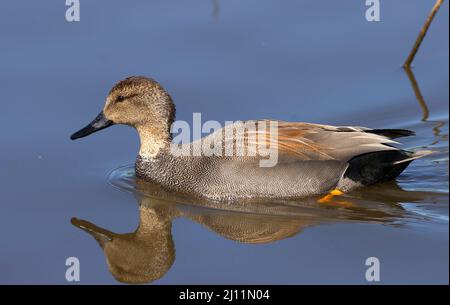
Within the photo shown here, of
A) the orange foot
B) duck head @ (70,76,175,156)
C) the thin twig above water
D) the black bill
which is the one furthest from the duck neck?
the thin twig above water

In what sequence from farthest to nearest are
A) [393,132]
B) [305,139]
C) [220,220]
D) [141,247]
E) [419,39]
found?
1. [419,39]
2. [393,132]
3. [305,139]
4. [220,220]
5. [141,247]

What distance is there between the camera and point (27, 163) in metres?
9.61

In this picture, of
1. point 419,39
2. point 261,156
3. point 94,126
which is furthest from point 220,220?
point 419,39

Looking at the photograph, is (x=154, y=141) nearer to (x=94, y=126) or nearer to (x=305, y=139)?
(x=94, y=126)

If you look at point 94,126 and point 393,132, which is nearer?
point 393,132

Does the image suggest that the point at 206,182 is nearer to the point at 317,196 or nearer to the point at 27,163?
the point at 317,196

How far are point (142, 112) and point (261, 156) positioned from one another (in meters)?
1.30

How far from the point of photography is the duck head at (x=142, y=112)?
943cm

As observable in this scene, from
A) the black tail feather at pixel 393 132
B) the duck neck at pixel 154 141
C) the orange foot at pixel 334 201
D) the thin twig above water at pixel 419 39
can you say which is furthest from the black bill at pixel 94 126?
the thin twig above water at pixel 419 39

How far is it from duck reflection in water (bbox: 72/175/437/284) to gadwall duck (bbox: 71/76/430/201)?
0.14 metres

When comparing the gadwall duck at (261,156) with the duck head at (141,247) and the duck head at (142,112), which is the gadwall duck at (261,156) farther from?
the duck head at (141,247)

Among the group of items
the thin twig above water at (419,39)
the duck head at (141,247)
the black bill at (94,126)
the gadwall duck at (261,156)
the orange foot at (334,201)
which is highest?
the thin twig above water at (419,39)

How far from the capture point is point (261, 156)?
29.5 feet

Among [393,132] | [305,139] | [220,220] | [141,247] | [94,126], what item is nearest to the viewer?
→ [141,247]
